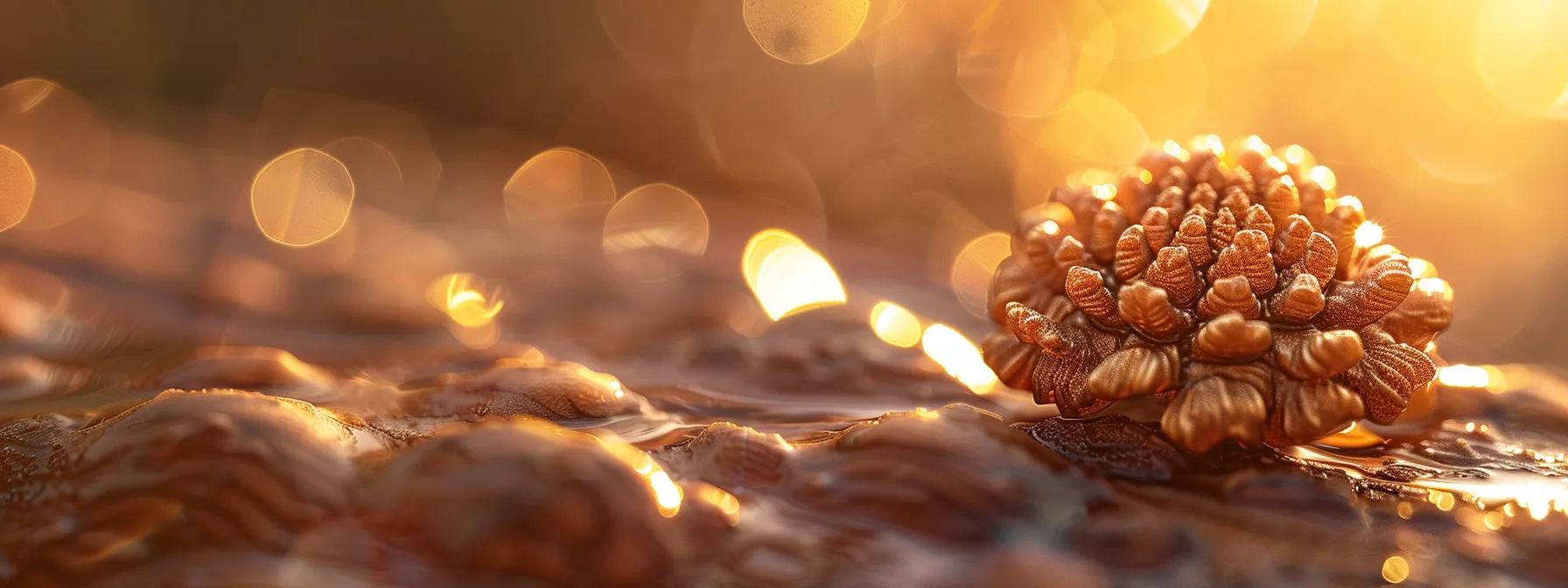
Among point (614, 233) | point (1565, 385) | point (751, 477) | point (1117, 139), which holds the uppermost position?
point (1117, 139)

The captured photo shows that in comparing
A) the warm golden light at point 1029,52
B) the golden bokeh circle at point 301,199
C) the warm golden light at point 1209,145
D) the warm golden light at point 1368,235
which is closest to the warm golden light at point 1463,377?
the warm golden light at point 1368,235

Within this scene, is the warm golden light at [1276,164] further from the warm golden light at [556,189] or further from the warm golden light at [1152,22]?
the warm golden light at [1152,22]

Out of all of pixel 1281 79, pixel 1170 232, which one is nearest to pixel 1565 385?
pixel 1170 232

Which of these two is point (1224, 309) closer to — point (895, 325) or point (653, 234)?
point (895, 325)

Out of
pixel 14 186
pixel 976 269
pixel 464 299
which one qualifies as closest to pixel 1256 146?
pixel 464 299

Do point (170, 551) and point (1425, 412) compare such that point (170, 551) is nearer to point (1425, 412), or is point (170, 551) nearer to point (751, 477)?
point (751, 477)

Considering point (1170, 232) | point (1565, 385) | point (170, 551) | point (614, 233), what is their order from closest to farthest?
1. point (170, 551)
2. point (1170, 232)
3. point (1565, 385)
4. point (614, 233)

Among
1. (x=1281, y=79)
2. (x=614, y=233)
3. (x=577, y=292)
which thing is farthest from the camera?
(x=1281, y=79)

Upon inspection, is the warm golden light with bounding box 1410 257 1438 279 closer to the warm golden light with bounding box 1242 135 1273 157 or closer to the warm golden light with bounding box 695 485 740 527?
the warm golden light with bounding box 1242 135 1273 157
